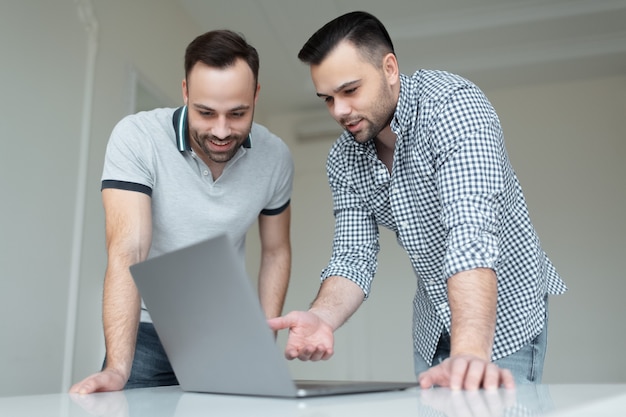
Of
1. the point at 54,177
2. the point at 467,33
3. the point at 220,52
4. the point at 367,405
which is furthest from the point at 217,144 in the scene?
the point at 467,33

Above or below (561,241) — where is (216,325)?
below

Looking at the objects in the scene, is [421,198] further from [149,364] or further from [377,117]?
[149,364]

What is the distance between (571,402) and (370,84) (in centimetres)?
101

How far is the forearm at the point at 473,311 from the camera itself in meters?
1.03

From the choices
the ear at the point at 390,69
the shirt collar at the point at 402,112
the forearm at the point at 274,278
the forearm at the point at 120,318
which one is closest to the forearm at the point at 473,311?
the shirt collar at the point at 402,112

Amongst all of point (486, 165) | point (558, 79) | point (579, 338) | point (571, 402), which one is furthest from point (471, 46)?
point (571, 402)

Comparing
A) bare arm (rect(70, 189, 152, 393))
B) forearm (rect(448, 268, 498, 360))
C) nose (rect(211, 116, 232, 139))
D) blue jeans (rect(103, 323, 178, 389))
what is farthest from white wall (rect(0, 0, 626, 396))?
forearm (rect(448, 268, 498, 360))

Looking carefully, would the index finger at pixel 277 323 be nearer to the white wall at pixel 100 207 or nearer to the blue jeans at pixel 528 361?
the blue jeans at pixel 528 361

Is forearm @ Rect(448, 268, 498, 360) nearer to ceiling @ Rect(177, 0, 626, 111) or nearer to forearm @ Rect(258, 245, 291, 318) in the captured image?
forearm @ Rect(258, 245, 291, 318)

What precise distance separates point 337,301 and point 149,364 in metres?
0.59

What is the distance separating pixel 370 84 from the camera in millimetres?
1521

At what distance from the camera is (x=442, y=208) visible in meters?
1.27

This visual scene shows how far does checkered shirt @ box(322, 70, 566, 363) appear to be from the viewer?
122 centimetres

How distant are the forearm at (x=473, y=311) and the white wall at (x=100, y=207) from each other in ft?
6.20
